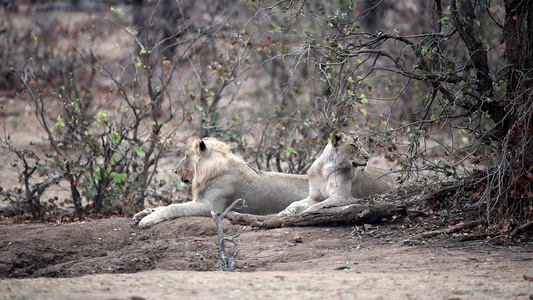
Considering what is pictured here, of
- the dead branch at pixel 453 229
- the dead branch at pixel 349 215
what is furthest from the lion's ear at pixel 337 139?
the dead branch at pixel 453 229

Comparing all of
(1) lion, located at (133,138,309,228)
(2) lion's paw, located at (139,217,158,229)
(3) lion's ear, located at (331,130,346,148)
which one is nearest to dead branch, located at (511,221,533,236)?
(3) lion's ear, located at (331,130,346,148)

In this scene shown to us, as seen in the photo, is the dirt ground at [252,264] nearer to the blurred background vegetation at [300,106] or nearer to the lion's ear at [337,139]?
the blurred background vegetation at [300,106]

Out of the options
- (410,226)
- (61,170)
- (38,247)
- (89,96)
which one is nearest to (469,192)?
(410,226)

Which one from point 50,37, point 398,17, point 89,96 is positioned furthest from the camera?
point 398,17

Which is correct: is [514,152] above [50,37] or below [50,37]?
below

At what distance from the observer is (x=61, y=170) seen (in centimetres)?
994

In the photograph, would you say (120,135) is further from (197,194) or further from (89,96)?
(89,96)

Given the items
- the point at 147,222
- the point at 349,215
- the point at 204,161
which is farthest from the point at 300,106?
the point at 349,215

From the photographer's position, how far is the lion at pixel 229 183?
349 inches

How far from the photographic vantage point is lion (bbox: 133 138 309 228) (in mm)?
8867

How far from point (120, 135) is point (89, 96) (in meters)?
4.33

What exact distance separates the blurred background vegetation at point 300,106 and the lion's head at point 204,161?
100cm

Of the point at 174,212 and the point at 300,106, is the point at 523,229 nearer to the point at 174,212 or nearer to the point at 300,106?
the point at 174,212

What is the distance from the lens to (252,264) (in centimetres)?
654
